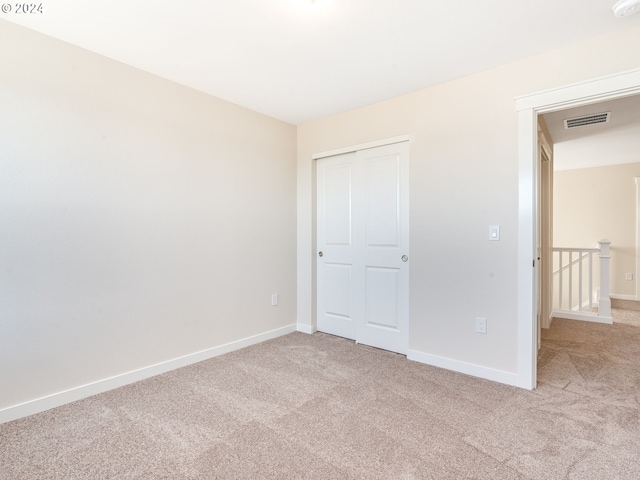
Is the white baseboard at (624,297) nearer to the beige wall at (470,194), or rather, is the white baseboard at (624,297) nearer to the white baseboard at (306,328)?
the beige wall at (470,194)

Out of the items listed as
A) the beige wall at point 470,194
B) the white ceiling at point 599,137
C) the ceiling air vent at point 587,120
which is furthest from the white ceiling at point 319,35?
the ceiling air vent at point 587,120

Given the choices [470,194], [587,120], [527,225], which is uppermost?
[587,120]

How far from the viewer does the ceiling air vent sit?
328 cm

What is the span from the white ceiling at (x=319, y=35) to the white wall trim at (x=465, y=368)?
2328mm

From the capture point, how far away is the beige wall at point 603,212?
567 cm

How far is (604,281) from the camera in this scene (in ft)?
14.5

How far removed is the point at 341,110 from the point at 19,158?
104 inches

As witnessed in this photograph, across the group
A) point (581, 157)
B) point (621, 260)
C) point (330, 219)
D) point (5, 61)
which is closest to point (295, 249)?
point (330, 219)

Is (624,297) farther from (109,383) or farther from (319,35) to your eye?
(109,383)

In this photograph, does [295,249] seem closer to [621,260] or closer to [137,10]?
[137,10]

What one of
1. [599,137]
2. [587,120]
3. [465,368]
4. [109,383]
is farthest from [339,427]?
[599,137]

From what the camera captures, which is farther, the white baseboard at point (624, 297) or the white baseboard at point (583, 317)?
the white baseboard at point (624, 297)

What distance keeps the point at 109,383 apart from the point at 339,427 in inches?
66.8

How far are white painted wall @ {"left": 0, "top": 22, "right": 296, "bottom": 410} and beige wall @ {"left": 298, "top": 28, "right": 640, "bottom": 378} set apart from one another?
160 centimetres
